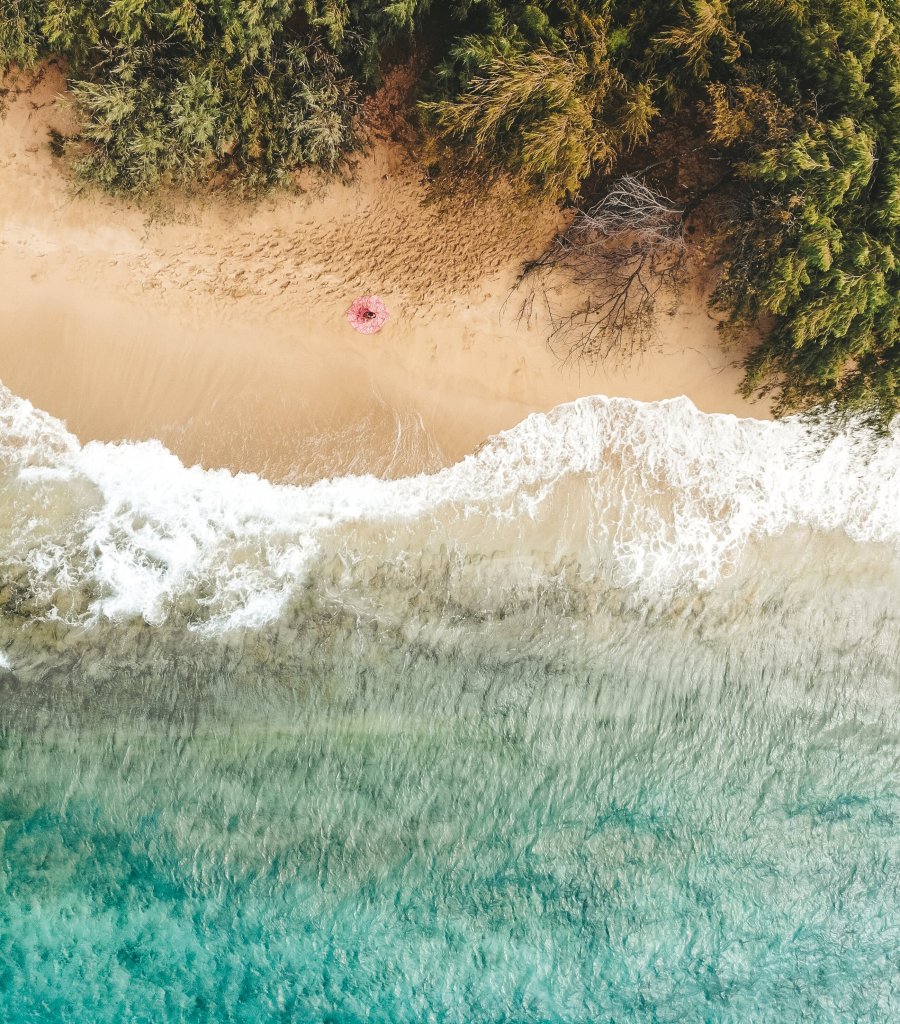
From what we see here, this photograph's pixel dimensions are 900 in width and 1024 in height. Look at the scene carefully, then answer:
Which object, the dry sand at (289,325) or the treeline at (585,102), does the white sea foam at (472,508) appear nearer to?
the dry sand at (289,325)

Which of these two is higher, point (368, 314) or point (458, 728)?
point (368, 314)

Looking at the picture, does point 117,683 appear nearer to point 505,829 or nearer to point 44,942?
point 44,942

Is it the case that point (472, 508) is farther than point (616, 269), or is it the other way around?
point (472, 508)

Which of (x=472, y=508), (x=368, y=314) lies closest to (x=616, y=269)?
(x=368, y=314)

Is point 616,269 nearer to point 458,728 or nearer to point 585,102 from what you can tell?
point 585,102

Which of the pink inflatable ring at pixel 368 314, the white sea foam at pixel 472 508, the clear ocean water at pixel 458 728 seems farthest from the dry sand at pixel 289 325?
the clear ocean water at pixel 458 728

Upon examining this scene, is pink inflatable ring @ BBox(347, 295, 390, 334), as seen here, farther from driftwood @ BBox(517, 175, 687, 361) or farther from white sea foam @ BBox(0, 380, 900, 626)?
white sea foam @ BBox(0, 380, 900, 626)

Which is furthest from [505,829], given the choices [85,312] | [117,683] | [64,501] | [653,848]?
[85,312]
